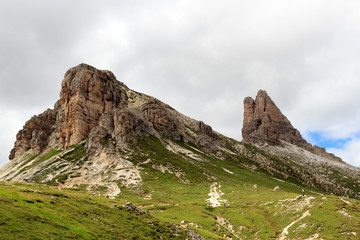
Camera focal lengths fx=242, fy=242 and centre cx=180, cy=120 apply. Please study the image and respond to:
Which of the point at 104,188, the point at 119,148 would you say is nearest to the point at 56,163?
the point at 119,148

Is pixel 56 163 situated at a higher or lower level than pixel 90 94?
lower

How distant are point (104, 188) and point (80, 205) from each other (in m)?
75.8

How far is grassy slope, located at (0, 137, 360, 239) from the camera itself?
3469 centimetres

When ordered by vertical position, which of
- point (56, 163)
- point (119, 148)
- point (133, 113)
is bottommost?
point (56, 163)

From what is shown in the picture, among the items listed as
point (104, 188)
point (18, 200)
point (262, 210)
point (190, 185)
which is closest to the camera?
point (18, 200)

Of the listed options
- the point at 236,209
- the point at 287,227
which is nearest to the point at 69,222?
the point at 287,227

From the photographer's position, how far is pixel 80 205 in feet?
162

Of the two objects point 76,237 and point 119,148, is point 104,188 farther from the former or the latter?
point 76,237

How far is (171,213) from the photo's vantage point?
257ft

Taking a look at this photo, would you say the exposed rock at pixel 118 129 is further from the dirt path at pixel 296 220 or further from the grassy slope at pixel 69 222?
the dirt path at pixel 296 220

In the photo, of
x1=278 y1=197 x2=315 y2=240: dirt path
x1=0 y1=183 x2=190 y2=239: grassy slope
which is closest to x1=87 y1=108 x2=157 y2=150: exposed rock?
x1=0 y1=183 x2=190 y2=239: grassy slope

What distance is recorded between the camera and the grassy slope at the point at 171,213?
114 ft

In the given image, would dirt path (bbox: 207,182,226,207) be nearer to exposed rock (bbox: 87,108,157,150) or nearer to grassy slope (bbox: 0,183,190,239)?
grassy slope (bbox: 0,183,190,239)

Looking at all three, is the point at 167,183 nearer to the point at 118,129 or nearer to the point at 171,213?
the point at 171,213
